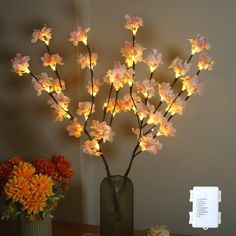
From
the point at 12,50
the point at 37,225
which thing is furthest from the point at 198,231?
the point at 12,50

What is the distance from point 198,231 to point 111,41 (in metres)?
0.91

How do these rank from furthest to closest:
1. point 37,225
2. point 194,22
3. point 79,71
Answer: point 79,71 → point 194,22 → point 37,225

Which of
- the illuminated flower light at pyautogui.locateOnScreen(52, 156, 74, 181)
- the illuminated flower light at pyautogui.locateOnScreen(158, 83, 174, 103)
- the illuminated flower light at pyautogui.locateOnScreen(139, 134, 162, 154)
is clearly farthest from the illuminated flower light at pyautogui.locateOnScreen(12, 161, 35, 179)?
the illuminated flower light at pyautogui.locateOnScreen(158, 83, 174, 103)

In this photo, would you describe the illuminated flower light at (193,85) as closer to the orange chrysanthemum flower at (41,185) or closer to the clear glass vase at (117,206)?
the clear glass vase at (117,206)

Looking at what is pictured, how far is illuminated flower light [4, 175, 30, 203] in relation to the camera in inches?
44.8

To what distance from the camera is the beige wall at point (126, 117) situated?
146cm

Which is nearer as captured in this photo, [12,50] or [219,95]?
[219,95]

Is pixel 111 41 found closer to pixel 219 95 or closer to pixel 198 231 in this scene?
pixel 219 95

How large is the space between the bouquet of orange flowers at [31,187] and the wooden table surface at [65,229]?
32 cm

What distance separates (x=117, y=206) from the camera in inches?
52.8

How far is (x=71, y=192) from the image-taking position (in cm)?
165

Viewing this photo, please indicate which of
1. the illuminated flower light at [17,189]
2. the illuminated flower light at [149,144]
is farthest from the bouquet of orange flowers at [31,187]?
the illuminated flower light at [149,144]

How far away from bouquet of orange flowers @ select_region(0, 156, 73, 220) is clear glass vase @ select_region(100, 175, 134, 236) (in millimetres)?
170

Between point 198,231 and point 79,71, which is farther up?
point 79,71
